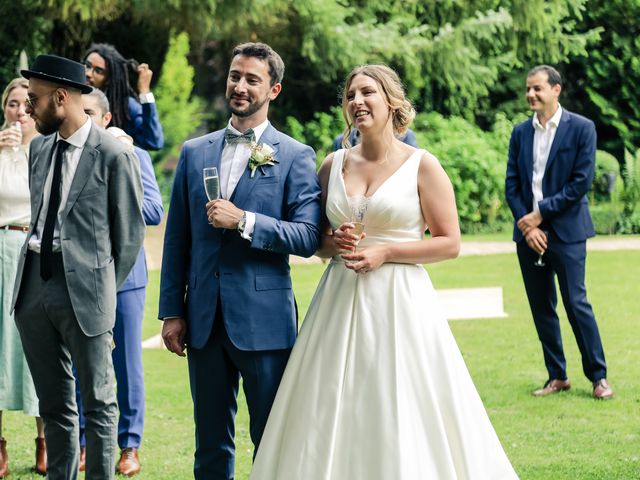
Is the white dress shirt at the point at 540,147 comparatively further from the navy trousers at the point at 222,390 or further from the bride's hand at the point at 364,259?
the navy trousers at the point at 222,390

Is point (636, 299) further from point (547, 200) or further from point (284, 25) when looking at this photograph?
point (284, 25)

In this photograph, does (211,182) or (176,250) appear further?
(176,250)

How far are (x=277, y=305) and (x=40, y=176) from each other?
1.23 meters

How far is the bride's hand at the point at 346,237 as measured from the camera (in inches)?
175

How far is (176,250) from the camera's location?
15.2ft

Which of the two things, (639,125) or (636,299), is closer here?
(636,299)

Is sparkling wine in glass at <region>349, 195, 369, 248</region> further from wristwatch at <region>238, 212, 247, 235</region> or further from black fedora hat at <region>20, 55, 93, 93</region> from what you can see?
black fedora hat at <region>20, 55, 93, 93</region>

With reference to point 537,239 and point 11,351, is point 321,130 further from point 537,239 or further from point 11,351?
point 11,351

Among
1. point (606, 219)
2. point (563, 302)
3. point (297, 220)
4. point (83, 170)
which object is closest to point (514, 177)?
point (563, 302)

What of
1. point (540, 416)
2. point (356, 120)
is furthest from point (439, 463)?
point (540, 416)

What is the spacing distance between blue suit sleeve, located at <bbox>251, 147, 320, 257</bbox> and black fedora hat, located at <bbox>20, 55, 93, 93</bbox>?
1006 millimetres

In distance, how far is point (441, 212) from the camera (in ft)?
15.4

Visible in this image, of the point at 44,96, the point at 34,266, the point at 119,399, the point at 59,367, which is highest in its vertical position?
the point at 44,96

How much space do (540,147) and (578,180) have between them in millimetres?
394
